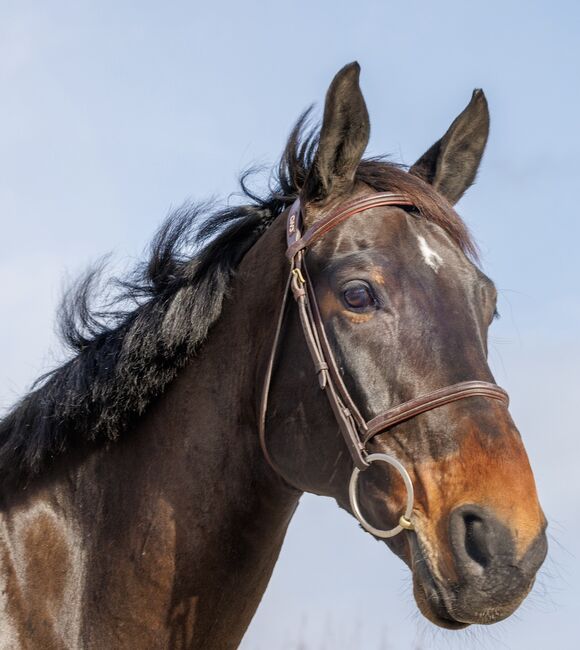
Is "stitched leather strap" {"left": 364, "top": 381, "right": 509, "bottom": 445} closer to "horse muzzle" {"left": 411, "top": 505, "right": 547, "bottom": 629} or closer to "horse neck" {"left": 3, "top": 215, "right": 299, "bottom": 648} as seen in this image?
"horse muzzle" {"left": 411, "top": 505, "right": 547, "bottom": 629}

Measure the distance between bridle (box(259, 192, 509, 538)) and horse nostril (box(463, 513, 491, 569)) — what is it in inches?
11.0

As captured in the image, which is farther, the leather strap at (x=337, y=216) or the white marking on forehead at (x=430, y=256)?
the leather strap at (x=337, y=216)

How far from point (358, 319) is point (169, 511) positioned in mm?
1417

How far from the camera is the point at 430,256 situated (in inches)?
174

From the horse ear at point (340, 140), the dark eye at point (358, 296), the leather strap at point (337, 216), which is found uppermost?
the horse ear at point (340, 140)

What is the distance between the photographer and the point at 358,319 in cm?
427

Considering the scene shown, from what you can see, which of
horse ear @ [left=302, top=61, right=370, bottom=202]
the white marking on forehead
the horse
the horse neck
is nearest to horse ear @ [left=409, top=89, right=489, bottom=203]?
the horse

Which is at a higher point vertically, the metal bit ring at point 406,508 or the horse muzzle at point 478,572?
the metal bit ring at point 406,508

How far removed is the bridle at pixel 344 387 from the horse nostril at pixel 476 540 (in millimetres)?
280

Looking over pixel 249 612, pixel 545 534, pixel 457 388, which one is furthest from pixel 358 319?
pixel 249 612

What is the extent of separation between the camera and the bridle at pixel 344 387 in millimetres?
3898

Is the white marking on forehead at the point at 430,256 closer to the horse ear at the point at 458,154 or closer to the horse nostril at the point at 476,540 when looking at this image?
the horse ear at the point at 458,154

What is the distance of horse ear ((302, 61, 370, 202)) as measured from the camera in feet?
15.3

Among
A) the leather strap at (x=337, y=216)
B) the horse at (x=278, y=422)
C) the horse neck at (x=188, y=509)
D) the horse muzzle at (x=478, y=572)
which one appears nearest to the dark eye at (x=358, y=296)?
the horse at (x=278, y=422)
